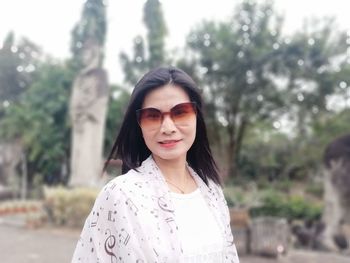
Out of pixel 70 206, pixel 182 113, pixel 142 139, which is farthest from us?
pixel 70 206

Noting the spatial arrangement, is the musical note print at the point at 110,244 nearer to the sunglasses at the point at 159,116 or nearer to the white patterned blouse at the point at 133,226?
the white patterned blouse at the point at 133,226

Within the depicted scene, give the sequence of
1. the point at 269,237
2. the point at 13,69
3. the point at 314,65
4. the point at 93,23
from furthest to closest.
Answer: the point at 13,69 < the point at 314,65 < the point at 93,23 < the point at 269,237

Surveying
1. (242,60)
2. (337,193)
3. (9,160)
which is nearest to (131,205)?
(337,193)

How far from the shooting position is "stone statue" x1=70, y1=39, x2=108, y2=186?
463 inches

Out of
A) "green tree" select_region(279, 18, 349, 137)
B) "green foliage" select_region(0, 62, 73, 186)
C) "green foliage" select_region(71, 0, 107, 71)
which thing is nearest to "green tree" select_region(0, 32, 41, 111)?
"green foliage" select_region(0, 62, 73, 186)

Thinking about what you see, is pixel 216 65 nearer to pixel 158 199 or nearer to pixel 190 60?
pixel 190 60

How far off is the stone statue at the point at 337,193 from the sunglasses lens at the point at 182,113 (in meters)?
6.58

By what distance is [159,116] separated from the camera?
1316 millimetres

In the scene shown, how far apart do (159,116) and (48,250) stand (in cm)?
642

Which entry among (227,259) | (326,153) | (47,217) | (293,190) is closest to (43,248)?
(47,217)

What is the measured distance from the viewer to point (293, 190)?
18.1 metres

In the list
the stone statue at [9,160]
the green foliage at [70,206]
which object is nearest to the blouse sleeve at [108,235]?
the green foliage at [70,206]

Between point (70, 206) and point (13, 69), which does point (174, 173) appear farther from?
point (13, 69)

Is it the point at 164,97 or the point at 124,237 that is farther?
the point at 164,97
